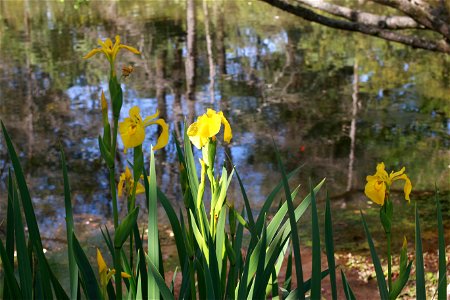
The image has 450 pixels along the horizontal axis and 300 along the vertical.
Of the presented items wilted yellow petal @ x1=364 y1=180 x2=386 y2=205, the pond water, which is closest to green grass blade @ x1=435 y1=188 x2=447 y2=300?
wilted yellow petal @ x1=364 y1=180 x2=386 y2=205

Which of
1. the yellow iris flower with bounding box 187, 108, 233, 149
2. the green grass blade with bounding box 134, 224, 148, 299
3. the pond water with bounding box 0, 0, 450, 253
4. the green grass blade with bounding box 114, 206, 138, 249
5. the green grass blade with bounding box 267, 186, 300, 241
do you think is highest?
the yellow iris flower with bounding box 187, 108, 233, 149

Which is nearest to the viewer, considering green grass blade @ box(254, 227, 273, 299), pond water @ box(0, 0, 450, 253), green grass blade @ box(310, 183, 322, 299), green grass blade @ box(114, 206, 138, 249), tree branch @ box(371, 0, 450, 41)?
green grass blade @ box(114, 206, 138, 249)

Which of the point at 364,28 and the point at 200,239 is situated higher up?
the point at 364,28

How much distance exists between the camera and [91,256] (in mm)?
5051

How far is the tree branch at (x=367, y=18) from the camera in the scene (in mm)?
5367

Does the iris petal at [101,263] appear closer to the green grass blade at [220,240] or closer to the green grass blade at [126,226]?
the green grass blade at [126,226]

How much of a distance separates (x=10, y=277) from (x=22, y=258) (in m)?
0.07

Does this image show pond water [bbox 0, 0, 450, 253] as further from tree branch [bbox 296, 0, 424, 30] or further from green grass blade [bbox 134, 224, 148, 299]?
green grass blade [bbox 134, 224, 148, 299]

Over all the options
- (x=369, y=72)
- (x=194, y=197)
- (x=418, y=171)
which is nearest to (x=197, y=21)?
(x=369, y=72)

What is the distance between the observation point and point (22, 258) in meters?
1.29

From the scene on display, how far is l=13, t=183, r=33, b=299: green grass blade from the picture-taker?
128 centimetres

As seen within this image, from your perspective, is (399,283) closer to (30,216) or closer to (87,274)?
(87,274)

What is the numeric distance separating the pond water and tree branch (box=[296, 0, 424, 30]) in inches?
57.0

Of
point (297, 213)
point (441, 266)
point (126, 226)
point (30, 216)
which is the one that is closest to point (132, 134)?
point (126, 226)
